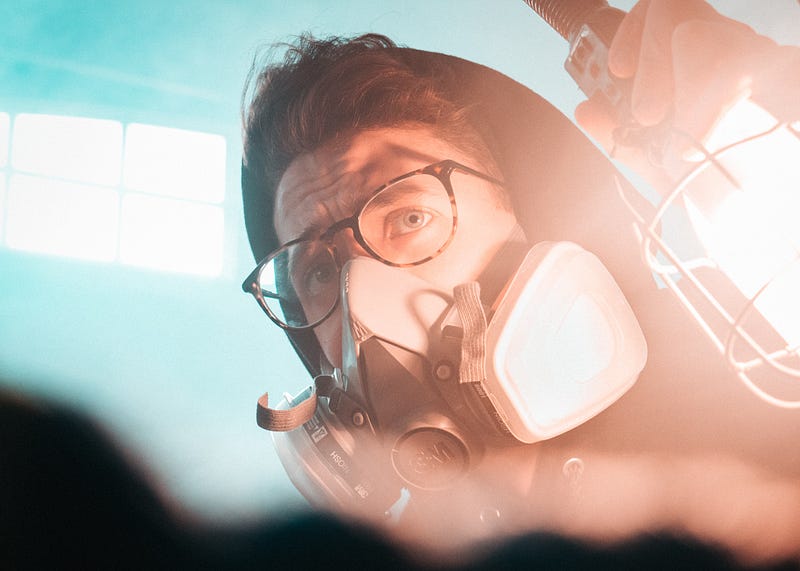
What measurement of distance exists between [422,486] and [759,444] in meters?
0.62

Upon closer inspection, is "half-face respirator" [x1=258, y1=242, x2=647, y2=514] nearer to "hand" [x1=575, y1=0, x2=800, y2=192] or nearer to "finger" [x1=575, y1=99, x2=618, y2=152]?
"finger" [x1=575, y1=99, x2=618, y2=152]

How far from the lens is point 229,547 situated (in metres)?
1.23

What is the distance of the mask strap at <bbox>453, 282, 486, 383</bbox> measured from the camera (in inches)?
29.3

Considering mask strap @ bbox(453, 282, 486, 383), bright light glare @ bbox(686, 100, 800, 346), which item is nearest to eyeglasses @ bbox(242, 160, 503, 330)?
mask strap @ bbox(453, 282, 486, 383)

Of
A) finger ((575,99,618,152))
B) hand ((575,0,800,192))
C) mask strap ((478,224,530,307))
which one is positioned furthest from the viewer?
mask strap ((478,224,530,307))

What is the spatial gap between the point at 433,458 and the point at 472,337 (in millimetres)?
208

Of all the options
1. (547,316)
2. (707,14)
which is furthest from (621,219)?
(707,14)

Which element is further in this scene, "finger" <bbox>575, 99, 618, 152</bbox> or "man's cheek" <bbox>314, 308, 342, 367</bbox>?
"man's cheek" <bbox>314, 308, 342, 367</bbox>

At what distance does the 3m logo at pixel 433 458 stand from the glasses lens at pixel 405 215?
0.39m

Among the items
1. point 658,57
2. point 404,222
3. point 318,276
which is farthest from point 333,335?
point 658,57

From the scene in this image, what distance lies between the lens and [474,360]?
2.45ft

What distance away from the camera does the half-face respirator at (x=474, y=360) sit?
755mm

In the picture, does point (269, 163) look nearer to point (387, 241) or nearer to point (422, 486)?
point (387, 241)

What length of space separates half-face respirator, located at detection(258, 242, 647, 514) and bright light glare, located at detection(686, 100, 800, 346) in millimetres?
284
